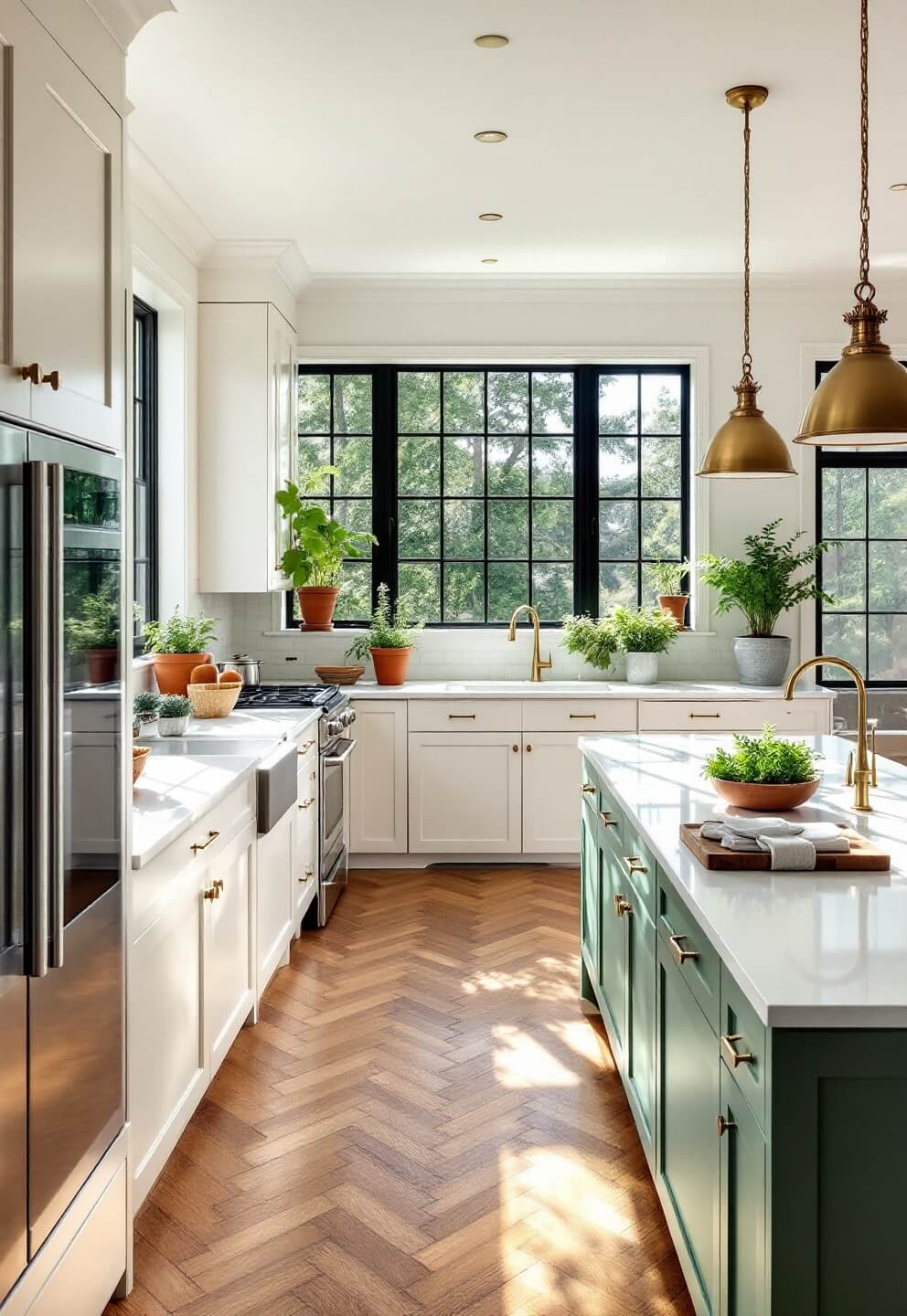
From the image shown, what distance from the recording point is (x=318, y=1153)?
2.96m

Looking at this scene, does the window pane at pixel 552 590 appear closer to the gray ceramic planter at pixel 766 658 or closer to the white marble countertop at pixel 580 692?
the white marble countertop at pixel 580 692

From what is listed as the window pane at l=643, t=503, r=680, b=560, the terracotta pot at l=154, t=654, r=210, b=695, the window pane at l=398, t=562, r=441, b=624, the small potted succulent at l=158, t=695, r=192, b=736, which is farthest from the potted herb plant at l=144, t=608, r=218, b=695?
the window pane at l=643, t=503, r=680, b=560

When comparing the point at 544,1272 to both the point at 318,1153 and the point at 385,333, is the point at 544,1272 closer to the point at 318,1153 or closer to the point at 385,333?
the point at 318,1153

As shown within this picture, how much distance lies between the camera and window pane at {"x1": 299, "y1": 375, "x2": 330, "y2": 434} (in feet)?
21.1

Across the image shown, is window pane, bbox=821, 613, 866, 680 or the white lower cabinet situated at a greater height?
window pane, bbox=821, 613, 866, 680

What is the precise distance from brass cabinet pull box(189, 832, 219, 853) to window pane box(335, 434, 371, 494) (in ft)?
11.8

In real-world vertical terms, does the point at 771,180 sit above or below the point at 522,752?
above

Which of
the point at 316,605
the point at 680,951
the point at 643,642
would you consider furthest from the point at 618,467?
the point at 680,951

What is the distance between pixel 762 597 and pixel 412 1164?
3848 millimetres

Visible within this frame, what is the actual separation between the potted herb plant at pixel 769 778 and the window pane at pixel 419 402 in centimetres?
405

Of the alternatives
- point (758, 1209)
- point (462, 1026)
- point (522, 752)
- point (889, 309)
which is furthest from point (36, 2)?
point (889, 309)

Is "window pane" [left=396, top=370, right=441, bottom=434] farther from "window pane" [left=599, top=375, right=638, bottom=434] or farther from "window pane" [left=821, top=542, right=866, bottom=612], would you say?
"window pane" [left=821, top=542, right=866, bottom=612]

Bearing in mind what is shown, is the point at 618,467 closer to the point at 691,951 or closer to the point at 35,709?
the point at 691,951

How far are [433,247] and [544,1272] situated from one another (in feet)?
14.8
